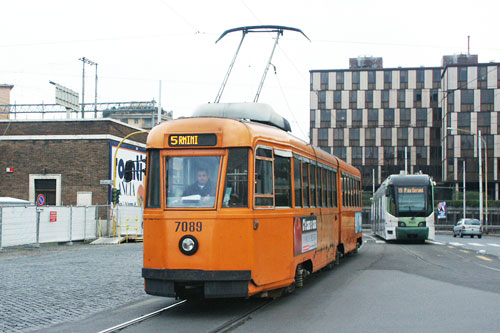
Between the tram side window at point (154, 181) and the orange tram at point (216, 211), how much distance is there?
0.01m

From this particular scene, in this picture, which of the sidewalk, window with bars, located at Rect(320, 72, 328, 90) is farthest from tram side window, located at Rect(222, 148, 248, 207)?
window with bars, located at Rect(320, 72, 328, 90)

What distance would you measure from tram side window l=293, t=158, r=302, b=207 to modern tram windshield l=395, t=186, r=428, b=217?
18243 millimetres

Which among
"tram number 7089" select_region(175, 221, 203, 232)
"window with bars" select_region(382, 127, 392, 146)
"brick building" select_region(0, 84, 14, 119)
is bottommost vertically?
"tram number 7089" select_region(175, 221, 203, 232)

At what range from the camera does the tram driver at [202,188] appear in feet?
28.5

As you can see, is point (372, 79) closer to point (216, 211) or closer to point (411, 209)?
point (411, 209)

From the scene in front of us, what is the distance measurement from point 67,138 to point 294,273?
2920 cm

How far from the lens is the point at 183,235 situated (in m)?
8.60

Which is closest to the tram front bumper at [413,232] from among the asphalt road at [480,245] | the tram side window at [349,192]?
the asphalt road at [480,245]

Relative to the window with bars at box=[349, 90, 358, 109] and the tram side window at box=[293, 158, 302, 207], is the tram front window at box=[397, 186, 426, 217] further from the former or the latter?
the window with bars at box=[349, 90, 358, 109]

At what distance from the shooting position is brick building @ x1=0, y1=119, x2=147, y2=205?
3644 cm

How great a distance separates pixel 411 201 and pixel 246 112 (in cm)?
1889

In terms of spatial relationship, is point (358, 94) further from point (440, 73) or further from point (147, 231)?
point (147, 231)

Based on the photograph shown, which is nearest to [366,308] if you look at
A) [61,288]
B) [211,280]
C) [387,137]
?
[211,280]

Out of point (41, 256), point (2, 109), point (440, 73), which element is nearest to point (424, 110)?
point (440, 73)
